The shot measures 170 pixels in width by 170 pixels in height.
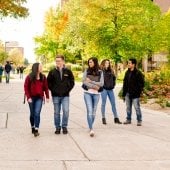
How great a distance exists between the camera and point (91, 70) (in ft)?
41.7

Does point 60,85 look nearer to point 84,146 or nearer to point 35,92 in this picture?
point 35,92

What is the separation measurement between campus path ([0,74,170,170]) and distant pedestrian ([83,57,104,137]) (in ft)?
1.75

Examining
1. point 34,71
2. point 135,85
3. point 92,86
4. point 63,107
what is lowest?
point 63,107

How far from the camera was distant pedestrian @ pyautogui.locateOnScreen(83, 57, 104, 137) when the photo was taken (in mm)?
12547

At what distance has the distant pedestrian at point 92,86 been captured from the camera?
12.5 meters

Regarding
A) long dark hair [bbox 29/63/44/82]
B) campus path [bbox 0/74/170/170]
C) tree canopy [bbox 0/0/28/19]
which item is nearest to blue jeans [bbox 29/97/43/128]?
campus path [bbox 0/74/170/170]

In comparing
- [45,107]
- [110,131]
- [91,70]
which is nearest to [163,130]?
[110,131]

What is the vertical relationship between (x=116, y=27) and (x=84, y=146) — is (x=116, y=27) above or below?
above

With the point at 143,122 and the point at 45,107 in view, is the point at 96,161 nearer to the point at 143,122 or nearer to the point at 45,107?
the point at 143,122

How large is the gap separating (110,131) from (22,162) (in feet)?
15.2

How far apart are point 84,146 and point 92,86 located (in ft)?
7.31

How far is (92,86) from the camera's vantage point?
12594mm

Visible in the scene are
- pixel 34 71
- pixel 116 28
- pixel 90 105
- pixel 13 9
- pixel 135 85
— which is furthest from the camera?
pixel 116 28

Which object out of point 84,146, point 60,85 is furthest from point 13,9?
point 84,146
